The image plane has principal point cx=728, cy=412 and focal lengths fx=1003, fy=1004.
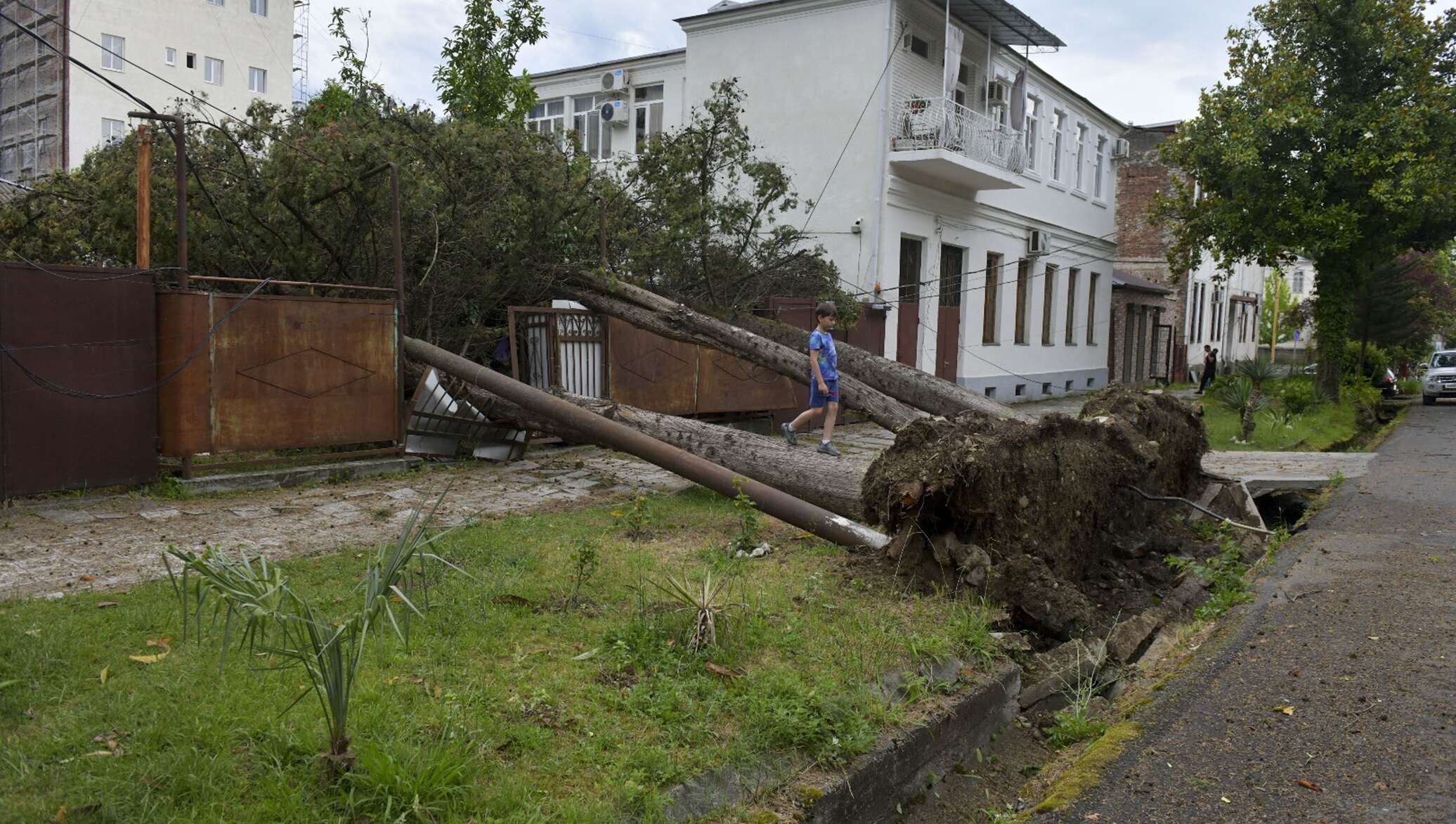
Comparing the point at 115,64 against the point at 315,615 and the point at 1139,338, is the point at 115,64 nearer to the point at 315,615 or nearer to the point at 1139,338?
the point at 1139,338

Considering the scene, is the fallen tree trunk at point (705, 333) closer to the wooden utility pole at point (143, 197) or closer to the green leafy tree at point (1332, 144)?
the wooden utility pole at point (143, 197)

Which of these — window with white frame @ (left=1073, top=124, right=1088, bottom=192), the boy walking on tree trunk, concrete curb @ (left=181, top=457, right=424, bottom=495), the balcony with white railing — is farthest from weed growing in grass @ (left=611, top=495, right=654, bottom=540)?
window with white frame @ (left=1073, top=124, right=1088, bottom=192)

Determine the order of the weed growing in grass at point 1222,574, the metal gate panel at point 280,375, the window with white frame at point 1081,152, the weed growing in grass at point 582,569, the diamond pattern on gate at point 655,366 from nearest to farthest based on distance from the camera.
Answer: the weed growing in grass at point 582,569
the weed growing in grass at point 1222,574
the metal gate panel at point 280,375
the diamond pattern on gate at point 655,366
the window with white frame at point 1081,152

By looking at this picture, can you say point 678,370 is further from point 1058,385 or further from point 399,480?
point 1058,385

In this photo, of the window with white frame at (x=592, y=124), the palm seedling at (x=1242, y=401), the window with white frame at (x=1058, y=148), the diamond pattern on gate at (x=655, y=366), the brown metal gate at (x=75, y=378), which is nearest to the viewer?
the brown metal gate at (x=75, y=378)

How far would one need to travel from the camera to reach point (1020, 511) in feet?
19.9

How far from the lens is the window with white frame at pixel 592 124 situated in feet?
84.6

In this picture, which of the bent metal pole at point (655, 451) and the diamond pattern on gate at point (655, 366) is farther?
the diamond pattern on gate at point (655, 366)

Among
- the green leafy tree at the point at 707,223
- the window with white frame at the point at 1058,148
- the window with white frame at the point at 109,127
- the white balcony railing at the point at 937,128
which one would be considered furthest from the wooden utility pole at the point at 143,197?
the window with white frame at the point at 109,127

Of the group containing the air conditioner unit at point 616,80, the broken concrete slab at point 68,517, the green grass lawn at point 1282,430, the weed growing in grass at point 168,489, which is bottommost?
the broken concrete slab at point 68,517

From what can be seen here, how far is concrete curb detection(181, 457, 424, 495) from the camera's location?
27.8 feet

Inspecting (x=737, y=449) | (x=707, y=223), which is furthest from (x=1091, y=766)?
(x=707, y=223)

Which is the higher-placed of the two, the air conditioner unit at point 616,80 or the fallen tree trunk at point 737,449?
the air conditioner unit at point 616,80

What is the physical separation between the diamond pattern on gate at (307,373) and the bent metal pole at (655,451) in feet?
2.93
